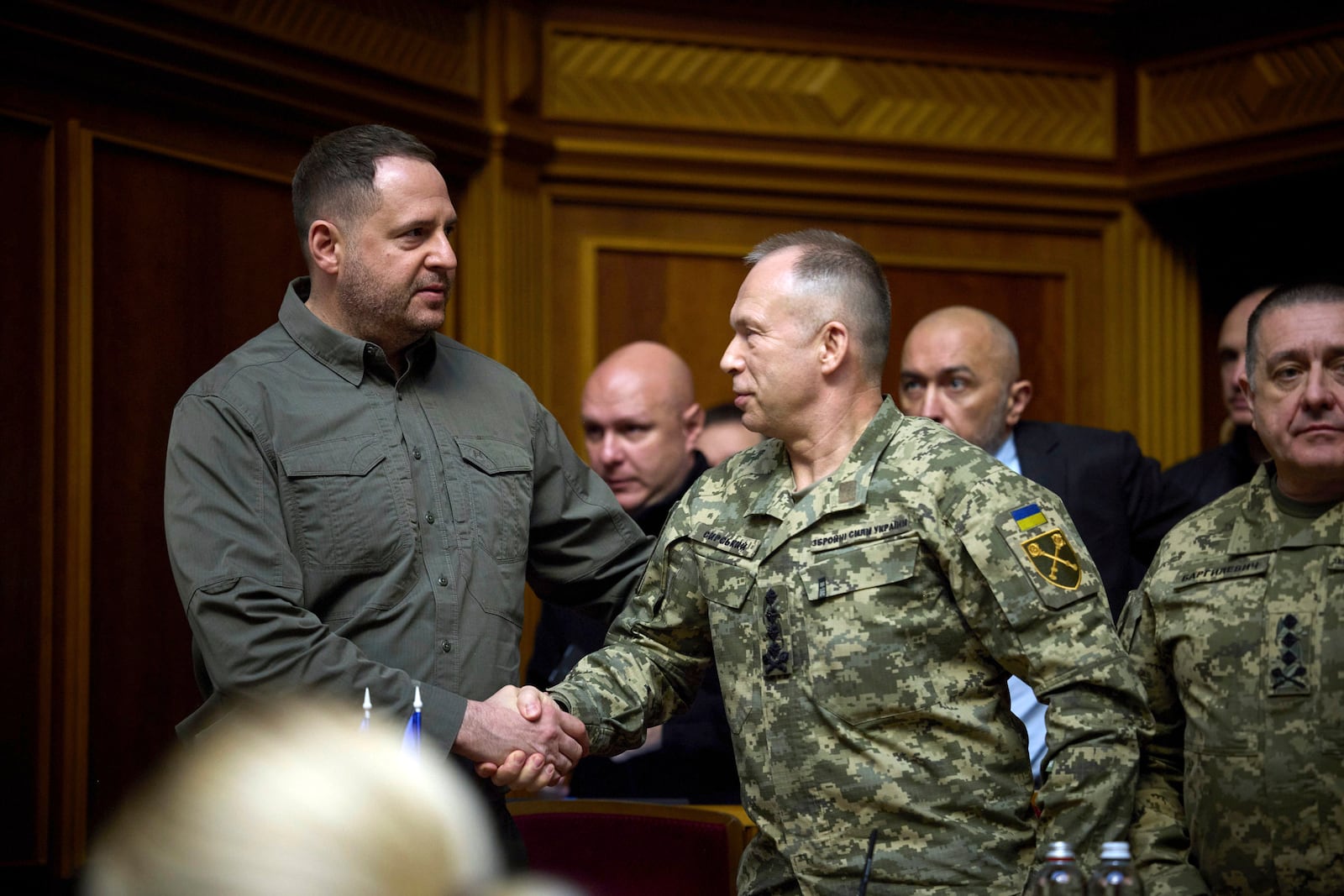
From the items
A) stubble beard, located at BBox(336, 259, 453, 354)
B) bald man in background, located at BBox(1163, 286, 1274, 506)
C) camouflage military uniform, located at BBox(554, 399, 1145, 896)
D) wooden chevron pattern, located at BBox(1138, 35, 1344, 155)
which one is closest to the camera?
camouflage military uniform, located at BBox(554, 399, 1145, 896)

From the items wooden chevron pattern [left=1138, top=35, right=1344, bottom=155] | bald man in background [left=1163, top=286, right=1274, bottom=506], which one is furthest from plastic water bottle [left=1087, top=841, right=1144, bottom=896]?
wooden chevron pattern [left=1138, top=35, right=1344, bottom=155]

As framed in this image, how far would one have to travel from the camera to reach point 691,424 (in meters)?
4.06

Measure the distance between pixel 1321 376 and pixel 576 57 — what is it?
9.38 feet

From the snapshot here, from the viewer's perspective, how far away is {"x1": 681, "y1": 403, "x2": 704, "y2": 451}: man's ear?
400 cm

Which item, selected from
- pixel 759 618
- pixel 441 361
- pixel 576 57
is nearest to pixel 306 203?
pixel 441 361

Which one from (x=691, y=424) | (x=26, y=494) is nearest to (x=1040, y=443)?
(x=691, y=424)

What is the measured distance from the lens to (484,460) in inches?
99.0

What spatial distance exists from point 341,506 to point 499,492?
1.01 ft

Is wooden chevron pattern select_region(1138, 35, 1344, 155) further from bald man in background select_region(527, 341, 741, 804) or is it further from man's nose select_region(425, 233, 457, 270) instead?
man's nose select_region(425, 233, 457, 270)

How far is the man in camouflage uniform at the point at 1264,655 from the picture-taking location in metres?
2.15

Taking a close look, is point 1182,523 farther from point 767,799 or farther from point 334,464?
point 334,464

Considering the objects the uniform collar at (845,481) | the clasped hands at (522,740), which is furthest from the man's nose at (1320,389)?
the clasped hands at (522,740)

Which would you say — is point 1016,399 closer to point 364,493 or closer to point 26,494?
point 364,493

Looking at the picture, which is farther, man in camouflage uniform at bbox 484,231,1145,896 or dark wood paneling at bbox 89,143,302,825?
dark wood paneling at bbox 89,143,302,825
